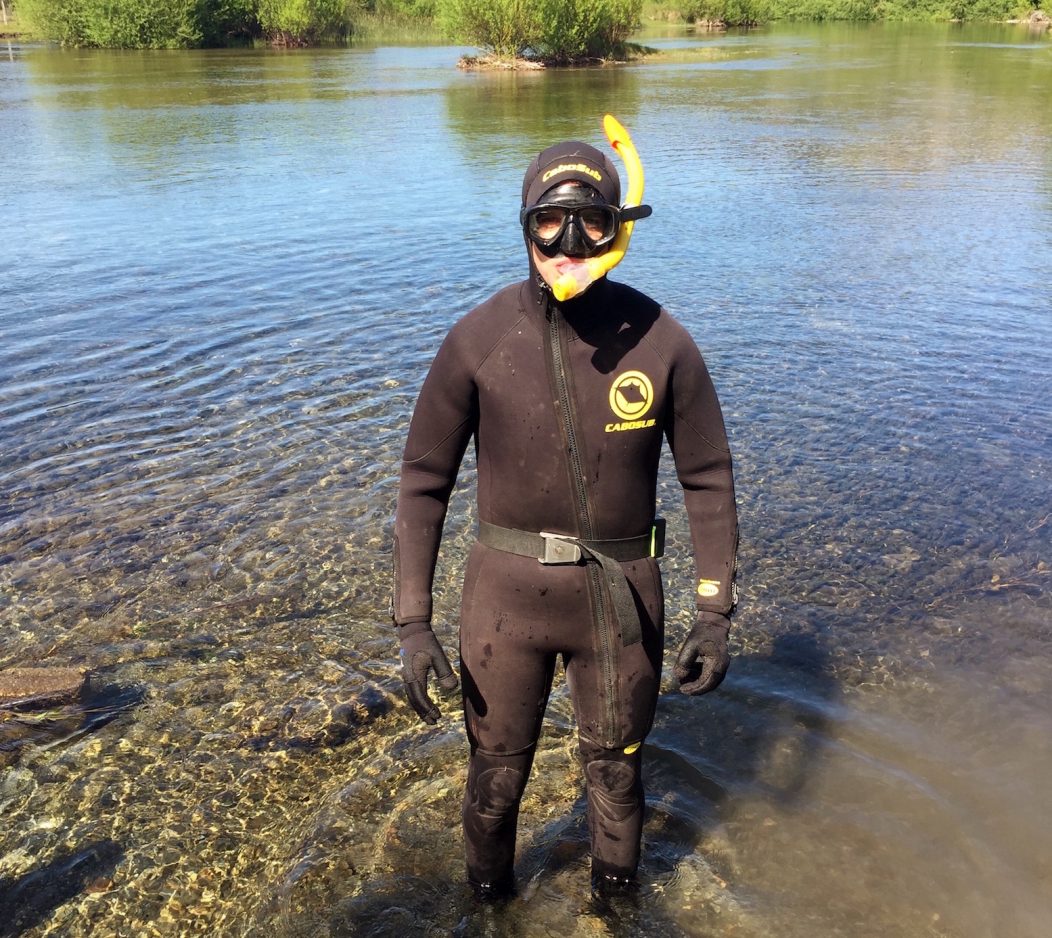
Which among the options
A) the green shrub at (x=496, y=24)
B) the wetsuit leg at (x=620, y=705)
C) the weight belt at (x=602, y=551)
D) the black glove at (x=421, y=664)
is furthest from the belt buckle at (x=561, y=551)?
the green shrub at (x=496, y=24)

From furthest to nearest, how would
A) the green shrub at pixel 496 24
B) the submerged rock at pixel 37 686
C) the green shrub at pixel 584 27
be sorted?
1. the green shrub at pixel 584 27
2. the green shrub at pixel 496 24
3. the submerged rock at pixel 37 686

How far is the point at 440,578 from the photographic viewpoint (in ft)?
21.3

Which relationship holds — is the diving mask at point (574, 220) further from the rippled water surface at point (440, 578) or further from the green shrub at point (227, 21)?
the green shrub at point (227, 21)

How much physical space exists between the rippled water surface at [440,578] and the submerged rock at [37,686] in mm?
93

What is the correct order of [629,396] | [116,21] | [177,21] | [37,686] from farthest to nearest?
[177,21], [116,21], [37,686], [629,396]

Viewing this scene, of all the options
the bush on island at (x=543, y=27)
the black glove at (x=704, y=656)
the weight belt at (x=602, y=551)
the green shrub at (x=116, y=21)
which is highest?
the green shrub at (x=116, y=21)

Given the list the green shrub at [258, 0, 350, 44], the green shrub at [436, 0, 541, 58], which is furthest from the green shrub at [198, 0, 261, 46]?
the green shrub at [436, 0, 541, 58]

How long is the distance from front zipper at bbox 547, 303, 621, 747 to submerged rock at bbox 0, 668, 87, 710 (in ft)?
10.7

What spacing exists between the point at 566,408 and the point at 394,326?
29.1ft

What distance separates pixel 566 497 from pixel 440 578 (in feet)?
11.3

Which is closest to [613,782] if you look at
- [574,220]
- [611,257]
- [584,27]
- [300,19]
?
[611,257]

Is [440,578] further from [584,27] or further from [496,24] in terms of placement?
[584,27]

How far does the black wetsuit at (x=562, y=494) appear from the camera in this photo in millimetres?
3119

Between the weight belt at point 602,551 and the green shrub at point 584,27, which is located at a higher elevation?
the green shrub at point 584,27
